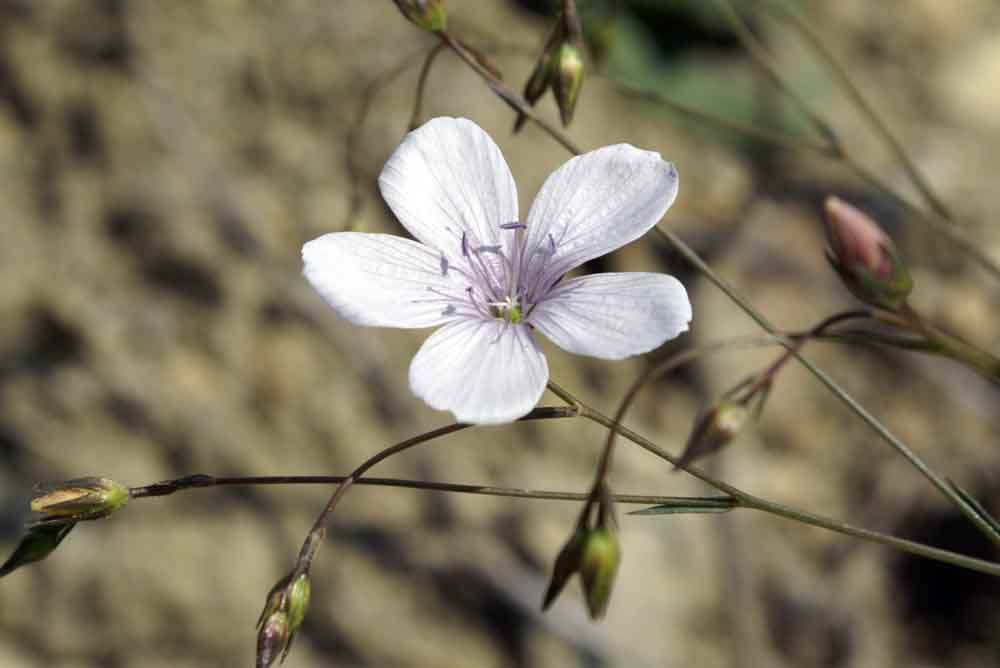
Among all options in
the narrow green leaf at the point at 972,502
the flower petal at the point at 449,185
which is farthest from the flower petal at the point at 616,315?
the narrow green leaf at the point at 972,502

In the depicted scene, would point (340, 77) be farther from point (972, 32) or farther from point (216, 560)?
point (972, 32)

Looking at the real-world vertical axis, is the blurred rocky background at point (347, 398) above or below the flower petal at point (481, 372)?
below

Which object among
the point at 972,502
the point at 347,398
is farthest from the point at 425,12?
the point at 347,398

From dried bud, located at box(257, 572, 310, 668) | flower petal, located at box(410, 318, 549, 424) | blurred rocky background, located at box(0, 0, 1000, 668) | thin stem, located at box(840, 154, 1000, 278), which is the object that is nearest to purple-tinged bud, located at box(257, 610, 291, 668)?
dried bud, located at box(257, 572, 310, 668)

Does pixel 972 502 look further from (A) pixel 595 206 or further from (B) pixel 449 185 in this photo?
(B) pixel 449 185

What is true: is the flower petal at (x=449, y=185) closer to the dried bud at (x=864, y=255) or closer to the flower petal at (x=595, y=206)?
the flower petal at (x=595, y=206)
